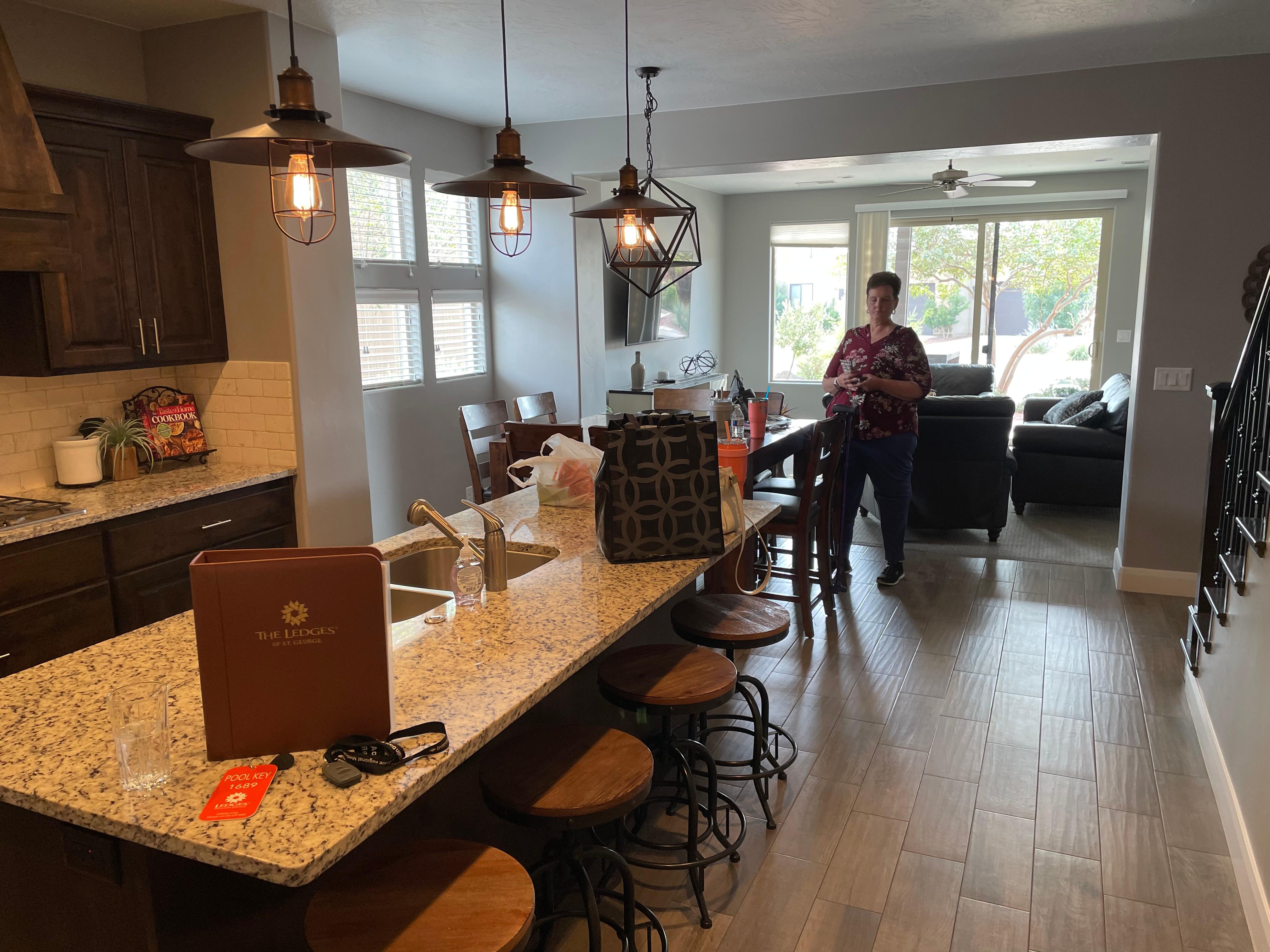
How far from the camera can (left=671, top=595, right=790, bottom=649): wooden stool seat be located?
245cm

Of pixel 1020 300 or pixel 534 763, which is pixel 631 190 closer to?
pixel 534 763

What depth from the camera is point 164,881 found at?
1248mm

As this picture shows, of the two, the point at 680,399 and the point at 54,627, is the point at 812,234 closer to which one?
the point at 680,399

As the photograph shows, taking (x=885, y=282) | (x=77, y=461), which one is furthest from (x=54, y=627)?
(x=885, y=282)

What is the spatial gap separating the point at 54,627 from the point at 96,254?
50.4 inches

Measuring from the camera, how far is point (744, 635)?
8.00 ft

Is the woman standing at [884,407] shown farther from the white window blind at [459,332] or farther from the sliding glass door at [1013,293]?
the sliding glass door at [1013,293]

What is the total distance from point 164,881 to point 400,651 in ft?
1.80

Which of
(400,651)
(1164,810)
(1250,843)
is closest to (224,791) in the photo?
(400,651)

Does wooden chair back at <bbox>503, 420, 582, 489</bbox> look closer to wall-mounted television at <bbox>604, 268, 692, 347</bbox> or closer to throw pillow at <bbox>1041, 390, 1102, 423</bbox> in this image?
wall-mounted television at <bbox>604, 268, 692, 347</bbox>

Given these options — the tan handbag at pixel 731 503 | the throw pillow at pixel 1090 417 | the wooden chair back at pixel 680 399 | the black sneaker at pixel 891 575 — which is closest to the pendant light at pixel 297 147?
the tan handbag at pixel 731 503

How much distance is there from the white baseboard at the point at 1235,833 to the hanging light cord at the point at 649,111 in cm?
294

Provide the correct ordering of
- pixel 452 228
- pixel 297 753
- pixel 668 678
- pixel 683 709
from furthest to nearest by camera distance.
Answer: pixel 452 228, pixel 668 678, pixel 683 709, pixel 297 753

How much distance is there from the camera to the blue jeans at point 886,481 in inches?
184
